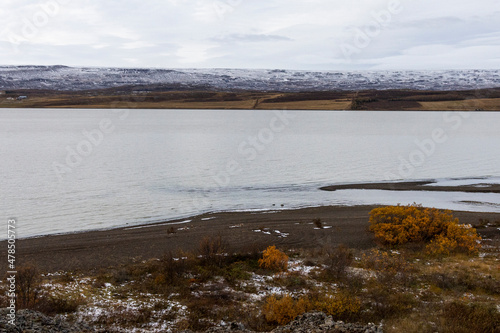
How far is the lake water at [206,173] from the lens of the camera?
90.7 ft

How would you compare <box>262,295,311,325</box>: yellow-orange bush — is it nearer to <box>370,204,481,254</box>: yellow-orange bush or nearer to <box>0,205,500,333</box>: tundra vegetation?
<box>0,205,500,333</box>: tundra vegetation

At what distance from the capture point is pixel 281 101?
148625mm

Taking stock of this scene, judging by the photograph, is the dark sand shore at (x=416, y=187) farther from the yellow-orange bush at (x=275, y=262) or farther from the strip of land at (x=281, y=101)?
the strip of land at (x=281, y=101)

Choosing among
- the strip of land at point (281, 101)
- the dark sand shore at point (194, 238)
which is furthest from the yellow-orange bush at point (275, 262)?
the strip of land at point (281, 101)

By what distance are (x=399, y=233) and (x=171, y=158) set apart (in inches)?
1390

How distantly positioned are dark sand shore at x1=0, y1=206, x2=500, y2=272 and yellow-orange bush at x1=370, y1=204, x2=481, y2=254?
38.9 inches

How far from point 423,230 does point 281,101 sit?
132 metres

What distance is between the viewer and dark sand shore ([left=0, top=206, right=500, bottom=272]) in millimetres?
17188

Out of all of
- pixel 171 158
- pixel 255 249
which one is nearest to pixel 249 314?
pixel 255 249

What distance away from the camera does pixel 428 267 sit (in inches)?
609

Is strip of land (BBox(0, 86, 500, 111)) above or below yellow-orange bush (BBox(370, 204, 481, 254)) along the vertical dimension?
above

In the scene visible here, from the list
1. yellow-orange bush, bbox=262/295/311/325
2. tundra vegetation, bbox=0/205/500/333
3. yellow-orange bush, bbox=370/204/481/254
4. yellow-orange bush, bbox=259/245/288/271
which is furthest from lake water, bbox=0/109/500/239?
yellow-orange bush, bbox=262/295/311/325

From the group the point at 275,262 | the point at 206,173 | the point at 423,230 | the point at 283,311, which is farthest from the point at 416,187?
the point at 283,311

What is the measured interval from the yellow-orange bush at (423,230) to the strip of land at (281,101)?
121 m
